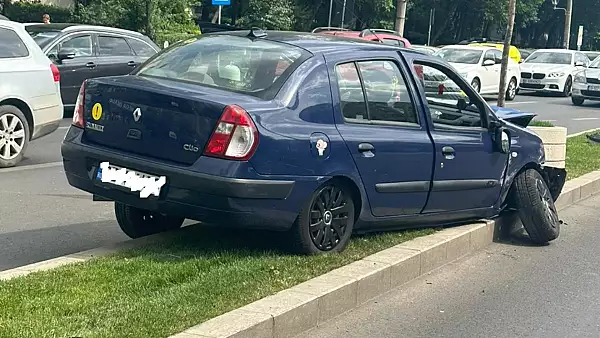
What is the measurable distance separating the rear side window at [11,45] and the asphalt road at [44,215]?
4.31 ft

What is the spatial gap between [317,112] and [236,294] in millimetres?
1464

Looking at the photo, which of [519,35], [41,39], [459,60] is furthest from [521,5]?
[41,39]

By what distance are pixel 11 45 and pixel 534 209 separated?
655cm

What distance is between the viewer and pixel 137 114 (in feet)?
20.1

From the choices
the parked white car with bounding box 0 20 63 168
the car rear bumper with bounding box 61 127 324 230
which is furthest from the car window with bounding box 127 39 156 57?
the car rear bumper with bounding box 61 127 324 230

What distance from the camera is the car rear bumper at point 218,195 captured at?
581 centimetres

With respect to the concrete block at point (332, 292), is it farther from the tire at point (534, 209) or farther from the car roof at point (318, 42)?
the tire at point (534, 209)

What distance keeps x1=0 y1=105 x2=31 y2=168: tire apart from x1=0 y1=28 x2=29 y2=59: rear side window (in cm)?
64

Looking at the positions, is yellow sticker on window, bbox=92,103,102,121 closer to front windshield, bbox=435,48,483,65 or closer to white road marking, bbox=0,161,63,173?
white road marking, bbox=0,161,63,173

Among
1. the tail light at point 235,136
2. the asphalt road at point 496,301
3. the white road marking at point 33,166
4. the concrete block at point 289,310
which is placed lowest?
the asphalt road at point 496,301

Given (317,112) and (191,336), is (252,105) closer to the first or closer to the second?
(317,112)

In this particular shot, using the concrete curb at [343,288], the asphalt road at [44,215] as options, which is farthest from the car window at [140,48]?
the concrete curb at [343,288]

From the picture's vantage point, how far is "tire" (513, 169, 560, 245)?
8047 mm

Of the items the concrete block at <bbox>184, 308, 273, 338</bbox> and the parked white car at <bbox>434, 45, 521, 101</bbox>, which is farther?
the parked white car at <bbox>434, 45, 521, 101</bbox>
